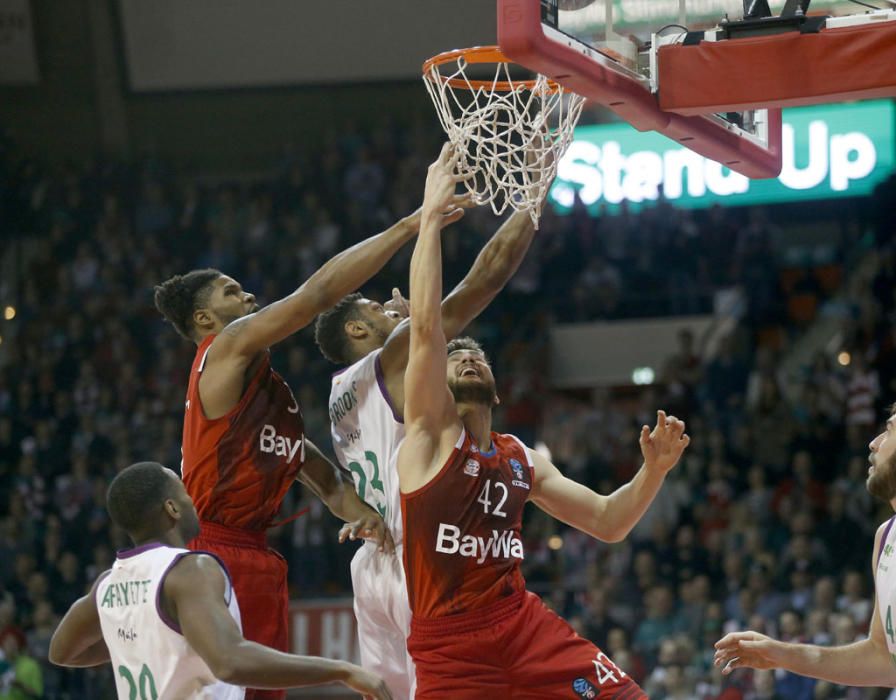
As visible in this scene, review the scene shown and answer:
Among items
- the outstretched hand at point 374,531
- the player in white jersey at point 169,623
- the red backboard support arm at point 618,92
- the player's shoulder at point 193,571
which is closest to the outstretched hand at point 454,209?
the red backboard support arm at point 618,92

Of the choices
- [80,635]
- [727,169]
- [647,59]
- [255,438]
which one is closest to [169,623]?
[80,635]

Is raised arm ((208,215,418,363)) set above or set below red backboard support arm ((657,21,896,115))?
below

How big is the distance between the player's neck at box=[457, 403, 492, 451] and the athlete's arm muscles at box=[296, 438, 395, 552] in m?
0.72

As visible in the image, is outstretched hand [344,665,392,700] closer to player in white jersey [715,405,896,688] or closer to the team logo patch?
the team logo patch

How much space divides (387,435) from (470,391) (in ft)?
2.15

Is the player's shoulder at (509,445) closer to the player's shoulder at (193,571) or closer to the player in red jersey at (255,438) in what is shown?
the player in red jersey at (255,438)

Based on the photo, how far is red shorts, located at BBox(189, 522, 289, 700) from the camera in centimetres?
504

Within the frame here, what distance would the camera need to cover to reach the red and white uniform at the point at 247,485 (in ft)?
16.6

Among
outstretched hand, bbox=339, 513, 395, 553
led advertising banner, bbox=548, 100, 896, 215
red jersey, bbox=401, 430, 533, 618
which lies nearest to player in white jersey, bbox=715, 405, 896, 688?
red jersey, bbox=401, 430, 533, 618

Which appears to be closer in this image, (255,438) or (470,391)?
(470,391)

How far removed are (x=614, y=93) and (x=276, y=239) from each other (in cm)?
1192

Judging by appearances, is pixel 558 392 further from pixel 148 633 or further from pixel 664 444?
pixel 148 633

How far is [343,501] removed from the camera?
18.1 feet

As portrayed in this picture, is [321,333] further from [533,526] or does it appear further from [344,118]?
[344,118]
